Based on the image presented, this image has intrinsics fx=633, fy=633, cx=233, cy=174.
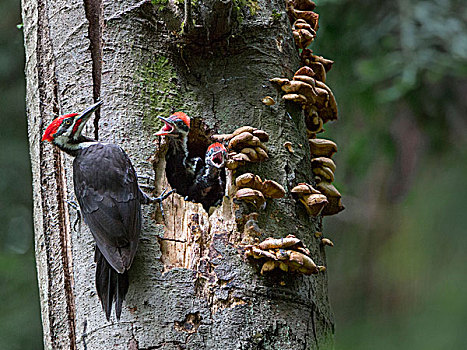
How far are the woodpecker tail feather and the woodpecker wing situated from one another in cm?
6

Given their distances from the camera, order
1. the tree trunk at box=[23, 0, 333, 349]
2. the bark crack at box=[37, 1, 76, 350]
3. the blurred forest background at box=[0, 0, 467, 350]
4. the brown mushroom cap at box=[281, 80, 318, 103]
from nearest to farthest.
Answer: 1. the tree trunk at box=[23, 0, 333, 349]
2. the bark crack at box=[37, 1, 76, 350]
3. the brown mushroom cap at box=[281, 80, 318, 103]
4. the blurred forest background at box=[0, 0, 467, 350]

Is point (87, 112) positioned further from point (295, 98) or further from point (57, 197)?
point (295, 98)

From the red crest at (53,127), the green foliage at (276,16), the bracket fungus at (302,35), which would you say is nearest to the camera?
the red crest at (53,127)

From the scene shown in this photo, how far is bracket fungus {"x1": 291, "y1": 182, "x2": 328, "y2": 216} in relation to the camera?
270 centimetres

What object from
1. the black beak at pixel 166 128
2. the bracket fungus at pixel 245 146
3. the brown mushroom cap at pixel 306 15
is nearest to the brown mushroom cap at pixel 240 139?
the bracket fungus at pixel 245 146

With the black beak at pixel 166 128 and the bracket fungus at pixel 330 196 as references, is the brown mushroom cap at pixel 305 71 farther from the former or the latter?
the black beak at pixel 166 128

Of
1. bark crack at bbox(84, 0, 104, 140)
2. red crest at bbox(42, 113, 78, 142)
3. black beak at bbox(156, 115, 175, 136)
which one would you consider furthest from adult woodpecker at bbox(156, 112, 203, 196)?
red crest at bbox(42, 113, 78, 142)

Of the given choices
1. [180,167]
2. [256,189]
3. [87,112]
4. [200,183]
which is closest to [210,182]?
[200,183]

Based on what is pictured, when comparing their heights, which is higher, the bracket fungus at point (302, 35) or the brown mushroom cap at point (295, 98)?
the bracket fungus at point (302, 35)

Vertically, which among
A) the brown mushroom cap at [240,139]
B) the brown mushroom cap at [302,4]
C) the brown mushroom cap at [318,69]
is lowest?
the brown mushroom cap at [240,139]

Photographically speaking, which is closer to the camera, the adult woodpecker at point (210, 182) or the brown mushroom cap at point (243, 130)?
the brown mushroom cap at point (243, 130)

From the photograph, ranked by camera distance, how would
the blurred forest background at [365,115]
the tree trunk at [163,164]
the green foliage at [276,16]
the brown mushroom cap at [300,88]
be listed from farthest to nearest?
the blurred forest background at [365,115] < the green foliage at [276,16] < the brown mushroom cap at [300,88] < the tree trunk at [163,164]

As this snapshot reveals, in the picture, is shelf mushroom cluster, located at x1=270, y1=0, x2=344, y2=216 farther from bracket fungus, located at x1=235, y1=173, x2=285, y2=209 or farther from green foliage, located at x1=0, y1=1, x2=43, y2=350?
green foliage, located at x1=0, y1=1, x2=43, y2=350

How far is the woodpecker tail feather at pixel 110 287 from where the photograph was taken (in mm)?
2424
